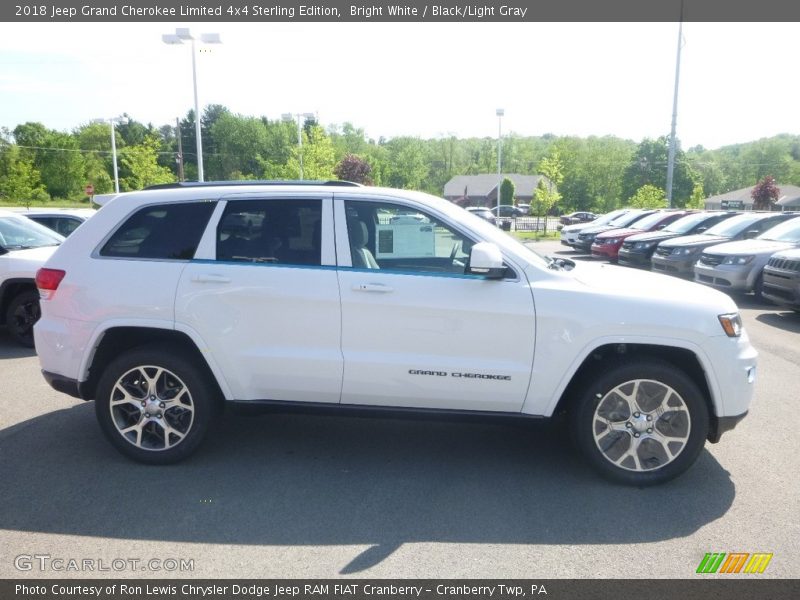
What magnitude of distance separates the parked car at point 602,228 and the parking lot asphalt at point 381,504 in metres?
17.4

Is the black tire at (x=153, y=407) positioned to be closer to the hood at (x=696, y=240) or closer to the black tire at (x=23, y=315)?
the black tire at (x=23, y=315)

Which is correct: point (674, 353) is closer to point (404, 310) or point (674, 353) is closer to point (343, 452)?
point (404, 310)

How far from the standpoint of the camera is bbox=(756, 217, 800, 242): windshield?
12.3 metres

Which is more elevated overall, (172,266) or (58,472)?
(172,266)

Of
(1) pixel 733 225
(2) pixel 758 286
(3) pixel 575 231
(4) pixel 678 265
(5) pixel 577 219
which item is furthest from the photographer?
(5) pixel 577 219

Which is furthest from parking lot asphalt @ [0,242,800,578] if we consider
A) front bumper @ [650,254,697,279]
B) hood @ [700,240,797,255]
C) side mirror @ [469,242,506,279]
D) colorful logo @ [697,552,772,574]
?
front bumper @ [650,254,697,279]

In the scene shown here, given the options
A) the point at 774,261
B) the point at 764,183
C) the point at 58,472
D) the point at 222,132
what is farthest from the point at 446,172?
the point at 58,472

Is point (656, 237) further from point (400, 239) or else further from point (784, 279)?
point (400, 239)

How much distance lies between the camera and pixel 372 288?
421 centimetres

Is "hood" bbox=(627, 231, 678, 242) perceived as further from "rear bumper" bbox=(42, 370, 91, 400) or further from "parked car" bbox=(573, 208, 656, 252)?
"rear bumper" bbox=(42, 370, 91, 400)

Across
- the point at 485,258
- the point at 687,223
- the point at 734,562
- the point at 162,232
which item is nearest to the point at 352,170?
the point at 687,223

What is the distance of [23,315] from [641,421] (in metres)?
7.85
